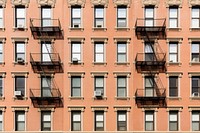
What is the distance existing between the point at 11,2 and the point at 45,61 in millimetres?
5856

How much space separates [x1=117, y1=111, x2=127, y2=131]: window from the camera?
75.8 ft

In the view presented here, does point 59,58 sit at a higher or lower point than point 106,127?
higher

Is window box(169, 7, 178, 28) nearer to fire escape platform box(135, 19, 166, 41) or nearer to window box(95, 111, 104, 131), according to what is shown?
fire escape platform box(135, 19, 166, 41)

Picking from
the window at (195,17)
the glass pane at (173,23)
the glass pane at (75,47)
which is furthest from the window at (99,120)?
the window at (195,17)

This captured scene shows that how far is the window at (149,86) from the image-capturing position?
2311 centimetres

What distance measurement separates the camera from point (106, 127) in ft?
75.3

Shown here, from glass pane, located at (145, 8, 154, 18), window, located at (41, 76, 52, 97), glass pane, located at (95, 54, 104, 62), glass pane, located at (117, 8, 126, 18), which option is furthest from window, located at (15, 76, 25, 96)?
glass pane, located at (145, 8, 154, 18)

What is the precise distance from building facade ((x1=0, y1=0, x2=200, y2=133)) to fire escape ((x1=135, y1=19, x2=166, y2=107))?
0.27 ft

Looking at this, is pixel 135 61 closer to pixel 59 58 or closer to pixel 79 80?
pixel 79 80

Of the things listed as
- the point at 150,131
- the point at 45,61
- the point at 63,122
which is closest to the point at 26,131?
the point at 63,122

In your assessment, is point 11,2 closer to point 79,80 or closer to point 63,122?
point 79,80

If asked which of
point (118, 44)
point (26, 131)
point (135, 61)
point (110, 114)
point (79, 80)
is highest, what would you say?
point (118, 44)

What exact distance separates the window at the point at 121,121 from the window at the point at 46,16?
32.1 ft

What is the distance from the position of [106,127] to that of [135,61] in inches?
238
